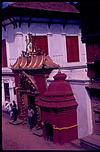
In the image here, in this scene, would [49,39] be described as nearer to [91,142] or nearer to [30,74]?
[30,74]

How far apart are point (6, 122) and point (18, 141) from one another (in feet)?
12.4

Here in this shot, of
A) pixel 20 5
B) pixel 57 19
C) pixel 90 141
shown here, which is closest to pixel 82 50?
pixel 57 19

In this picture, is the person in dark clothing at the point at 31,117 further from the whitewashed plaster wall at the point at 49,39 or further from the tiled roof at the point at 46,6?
the tiled roof at the point at 46,6

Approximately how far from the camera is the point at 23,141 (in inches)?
576

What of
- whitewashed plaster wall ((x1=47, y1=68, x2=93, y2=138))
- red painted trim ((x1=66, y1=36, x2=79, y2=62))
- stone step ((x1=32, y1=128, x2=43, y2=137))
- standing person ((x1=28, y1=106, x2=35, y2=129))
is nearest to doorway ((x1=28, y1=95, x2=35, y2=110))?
standing person ((x1=28, y1=106, x2=35, y2=129))

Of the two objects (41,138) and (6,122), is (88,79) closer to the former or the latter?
(41,138)

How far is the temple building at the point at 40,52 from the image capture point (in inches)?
581

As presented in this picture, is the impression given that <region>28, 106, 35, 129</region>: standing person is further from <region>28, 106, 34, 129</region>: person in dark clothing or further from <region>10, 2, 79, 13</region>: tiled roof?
<region>10, 2, 79, 13</region>: tiled roof

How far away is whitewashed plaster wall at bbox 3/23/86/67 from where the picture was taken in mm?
18375

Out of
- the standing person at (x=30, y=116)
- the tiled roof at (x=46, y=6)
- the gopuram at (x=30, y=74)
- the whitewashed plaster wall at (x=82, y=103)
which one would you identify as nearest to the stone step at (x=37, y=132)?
the standing person at (x=30, y=116)

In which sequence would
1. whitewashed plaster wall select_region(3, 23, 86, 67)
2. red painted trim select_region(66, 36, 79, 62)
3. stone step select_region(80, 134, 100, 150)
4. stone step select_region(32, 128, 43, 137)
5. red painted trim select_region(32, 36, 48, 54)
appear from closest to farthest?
stone step select_region(80, 134, 100, 150) → stone step select_region(32, 128, 43, 137) → whitewashed plaster wall select_region(3, 23, 86, 67) → red painted trim select_region(32, 36, 48, 54) → red painted trim select_region(66, 36, 79, 62)

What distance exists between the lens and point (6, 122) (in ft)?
59.8

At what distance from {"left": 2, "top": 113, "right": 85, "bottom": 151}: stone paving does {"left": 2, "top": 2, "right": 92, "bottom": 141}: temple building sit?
129 centimetres

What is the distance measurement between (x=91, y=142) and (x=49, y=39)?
851cm
